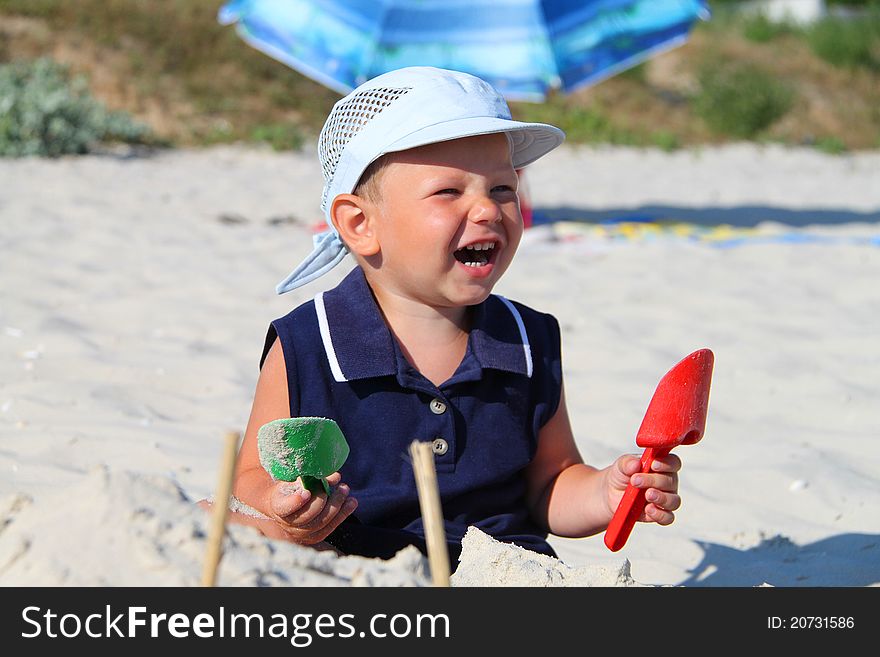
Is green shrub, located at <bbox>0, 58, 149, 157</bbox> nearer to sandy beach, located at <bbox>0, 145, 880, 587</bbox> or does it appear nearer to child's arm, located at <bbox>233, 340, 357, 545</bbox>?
sandy beach, located at <bbox>0, 145, 880, 587</bbox>

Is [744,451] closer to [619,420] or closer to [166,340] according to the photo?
Result: [619,420]

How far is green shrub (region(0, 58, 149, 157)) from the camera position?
24.0ft

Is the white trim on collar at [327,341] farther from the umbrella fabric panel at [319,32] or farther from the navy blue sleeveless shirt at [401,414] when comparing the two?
the umbrella fabric panel at [319,32]

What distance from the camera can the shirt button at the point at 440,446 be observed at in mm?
1933

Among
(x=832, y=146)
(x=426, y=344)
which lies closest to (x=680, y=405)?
(x=426, y=344)

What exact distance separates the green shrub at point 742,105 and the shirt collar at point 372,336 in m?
9.99

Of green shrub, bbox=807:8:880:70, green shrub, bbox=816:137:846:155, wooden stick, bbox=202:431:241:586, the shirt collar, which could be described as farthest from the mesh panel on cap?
green shrub, bbox=807:8:880:70

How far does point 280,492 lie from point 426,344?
51cm

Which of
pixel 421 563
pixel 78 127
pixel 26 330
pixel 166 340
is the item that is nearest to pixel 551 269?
pixel 166 340

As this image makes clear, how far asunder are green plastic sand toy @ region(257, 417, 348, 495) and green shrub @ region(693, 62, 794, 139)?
1062 centimetres

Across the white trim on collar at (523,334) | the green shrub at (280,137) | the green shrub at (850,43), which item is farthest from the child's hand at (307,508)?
the green shrub at (850,43)
